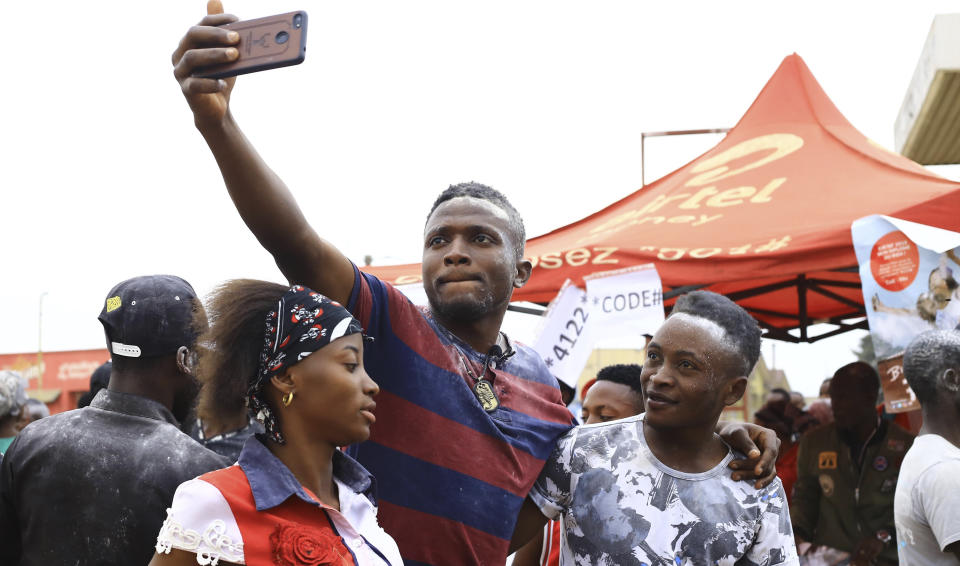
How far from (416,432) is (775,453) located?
1025 millimetres

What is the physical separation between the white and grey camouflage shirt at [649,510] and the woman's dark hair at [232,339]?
93 cm

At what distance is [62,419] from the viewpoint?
239 cm

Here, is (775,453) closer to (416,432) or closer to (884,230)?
(416,432)

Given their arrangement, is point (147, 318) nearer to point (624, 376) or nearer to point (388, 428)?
point (388, 428)

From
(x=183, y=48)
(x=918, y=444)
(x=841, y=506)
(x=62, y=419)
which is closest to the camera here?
(x=183, y=48)

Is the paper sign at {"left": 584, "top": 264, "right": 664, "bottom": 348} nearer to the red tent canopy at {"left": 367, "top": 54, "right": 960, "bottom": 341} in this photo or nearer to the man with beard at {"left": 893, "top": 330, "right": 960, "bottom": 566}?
the red tent canopy at {"left": 367, "top": 54, "right": 960, "bottom": 341}

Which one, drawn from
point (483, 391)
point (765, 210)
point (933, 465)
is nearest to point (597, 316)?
point (765, 210)

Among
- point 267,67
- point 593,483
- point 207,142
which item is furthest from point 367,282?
point 593,483

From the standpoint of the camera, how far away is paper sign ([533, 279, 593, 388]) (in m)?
5.09

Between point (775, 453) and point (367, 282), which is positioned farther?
point (775, 453)

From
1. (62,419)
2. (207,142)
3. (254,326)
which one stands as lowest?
(62,419)

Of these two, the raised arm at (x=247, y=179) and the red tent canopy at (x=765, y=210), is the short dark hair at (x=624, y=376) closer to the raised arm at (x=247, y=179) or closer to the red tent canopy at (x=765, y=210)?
the red tent canopy at (x=765, y=210)

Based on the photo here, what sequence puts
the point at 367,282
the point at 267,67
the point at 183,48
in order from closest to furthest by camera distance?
1. the point at 267,67
2. the point at 183,48
3. the point at 367,282

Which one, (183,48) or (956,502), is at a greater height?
(183,48)
